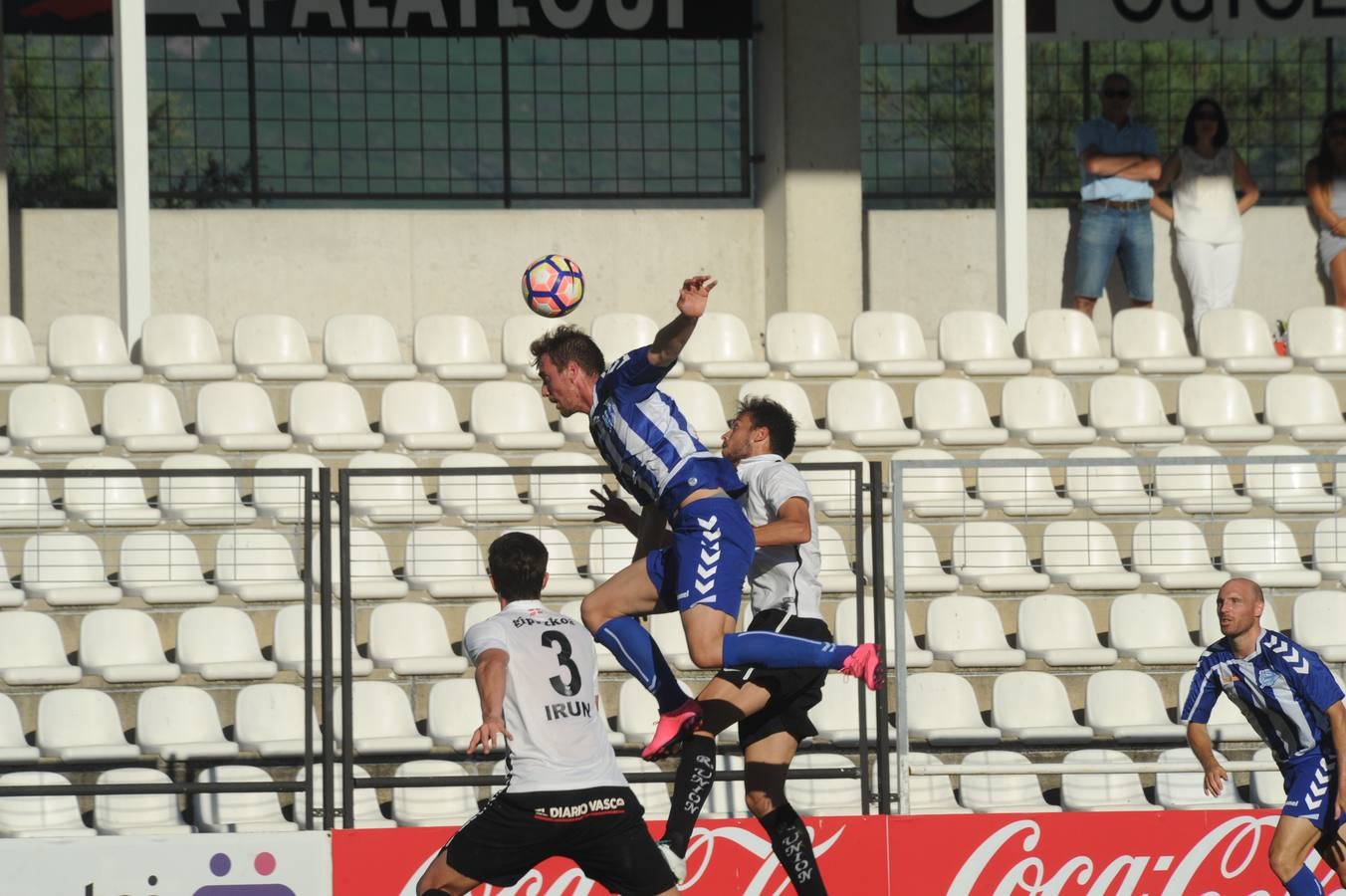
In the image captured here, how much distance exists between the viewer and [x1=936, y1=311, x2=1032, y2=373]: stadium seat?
43.2ft

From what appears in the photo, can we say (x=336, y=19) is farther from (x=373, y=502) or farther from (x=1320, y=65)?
(x=1320, y=65)

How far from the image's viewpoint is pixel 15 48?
600 inches

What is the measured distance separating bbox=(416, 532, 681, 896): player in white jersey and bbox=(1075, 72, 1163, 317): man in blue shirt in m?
8.91

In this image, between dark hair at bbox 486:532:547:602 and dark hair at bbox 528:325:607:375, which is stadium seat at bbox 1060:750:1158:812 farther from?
dark hair at bbox 486:532:547:602

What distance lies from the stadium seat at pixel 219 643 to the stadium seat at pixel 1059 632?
13.0ft

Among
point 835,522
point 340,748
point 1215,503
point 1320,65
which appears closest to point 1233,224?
point 1320,65

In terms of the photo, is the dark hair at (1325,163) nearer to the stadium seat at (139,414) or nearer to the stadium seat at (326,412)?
the stadium seat at (326,412)

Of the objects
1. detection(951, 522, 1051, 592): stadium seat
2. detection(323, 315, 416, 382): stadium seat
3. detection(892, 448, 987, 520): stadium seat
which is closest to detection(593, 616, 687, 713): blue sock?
detection(951, 522, 1051, 592): stadium seat

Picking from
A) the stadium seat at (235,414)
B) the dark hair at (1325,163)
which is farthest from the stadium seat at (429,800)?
the dark hair at (1325,163)

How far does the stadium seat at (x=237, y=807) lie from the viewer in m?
9.19

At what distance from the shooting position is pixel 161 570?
10141mm

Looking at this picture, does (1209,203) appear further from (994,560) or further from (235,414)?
(235,414)

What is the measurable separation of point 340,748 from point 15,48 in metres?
8.27

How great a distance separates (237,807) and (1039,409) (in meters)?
5.73
